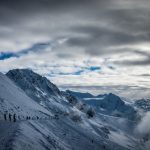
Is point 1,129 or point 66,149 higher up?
point 1,129

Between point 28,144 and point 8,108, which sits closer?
point 28,144

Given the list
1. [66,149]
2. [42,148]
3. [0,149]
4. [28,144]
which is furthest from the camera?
[66,149]

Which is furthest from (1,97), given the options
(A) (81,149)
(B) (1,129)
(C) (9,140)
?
(C) (9,140)

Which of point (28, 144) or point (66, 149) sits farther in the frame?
point (66, 149)

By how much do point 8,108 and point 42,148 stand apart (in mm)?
79788

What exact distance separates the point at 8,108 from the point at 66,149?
5886 centimetres

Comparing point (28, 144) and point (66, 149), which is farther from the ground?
point (28, 144)

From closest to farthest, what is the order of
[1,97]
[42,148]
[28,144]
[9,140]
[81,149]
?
[9,140], [28,144], [42,148], [81,149], [1,97]

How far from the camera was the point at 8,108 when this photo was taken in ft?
512

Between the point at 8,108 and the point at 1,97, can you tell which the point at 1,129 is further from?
the point at 1,97

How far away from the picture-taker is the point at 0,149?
2308 inches

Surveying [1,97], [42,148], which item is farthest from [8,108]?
[42,148]

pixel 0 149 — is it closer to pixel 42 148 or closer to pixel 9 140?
pixel 9 140

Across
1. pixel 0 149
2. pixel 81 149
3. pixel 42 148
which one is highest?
pixel 0 149
